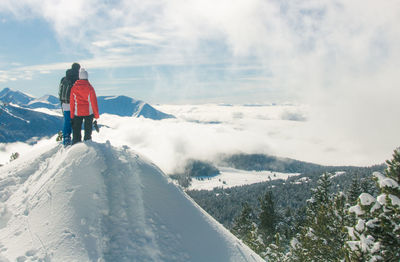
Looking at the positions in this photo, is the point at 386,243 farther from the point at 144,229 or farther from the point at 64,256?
the point at 64,256

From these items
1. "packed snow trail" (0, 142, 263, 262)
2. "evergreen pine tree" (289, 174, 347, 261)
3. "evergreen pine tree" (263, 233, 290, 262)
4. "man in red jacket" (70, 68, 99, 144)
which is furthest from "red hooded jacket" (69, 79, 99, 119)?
"evergreen pine tree" (263, 233, 290, 262)

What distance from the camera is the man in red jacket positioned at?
428 inches

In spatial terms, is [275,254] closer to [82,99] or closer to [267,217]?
[267,217]

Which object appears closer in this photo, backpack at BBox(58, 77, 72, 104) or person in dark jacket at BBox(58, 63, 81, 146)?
person in dark jacket at BBox(58, 63, 81, 146)

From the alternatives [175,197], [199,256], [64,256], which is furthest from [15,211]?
[199,256]

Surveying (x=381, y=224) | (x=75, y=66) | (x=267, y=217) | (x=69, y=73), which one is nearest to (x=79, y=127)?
(x=69, y=73)

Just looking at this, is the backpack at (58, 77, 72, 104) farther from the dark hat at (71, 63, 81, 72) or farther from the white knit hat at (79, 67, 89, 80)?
the white knit hat at (79, 67, 89, 80)

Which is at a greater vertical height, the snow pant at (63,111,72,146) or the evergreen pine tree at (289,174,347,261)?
the snow pant at (63,111,72,146)

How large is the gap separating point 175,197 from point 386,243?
6.97m

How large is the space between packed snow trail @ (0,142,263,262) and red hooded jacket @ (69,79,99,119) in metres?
2.07

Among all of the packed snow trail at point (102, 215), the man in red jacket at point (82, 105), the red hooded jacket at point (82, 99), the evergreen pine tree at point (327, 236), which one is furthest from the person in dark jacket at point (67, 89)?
the evergreen pine tree at point (327, 236)

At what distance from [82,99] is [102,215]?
5.45 m

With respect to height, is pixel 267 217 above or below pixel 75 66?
below

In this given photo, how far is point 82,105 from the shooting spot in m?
11.2
